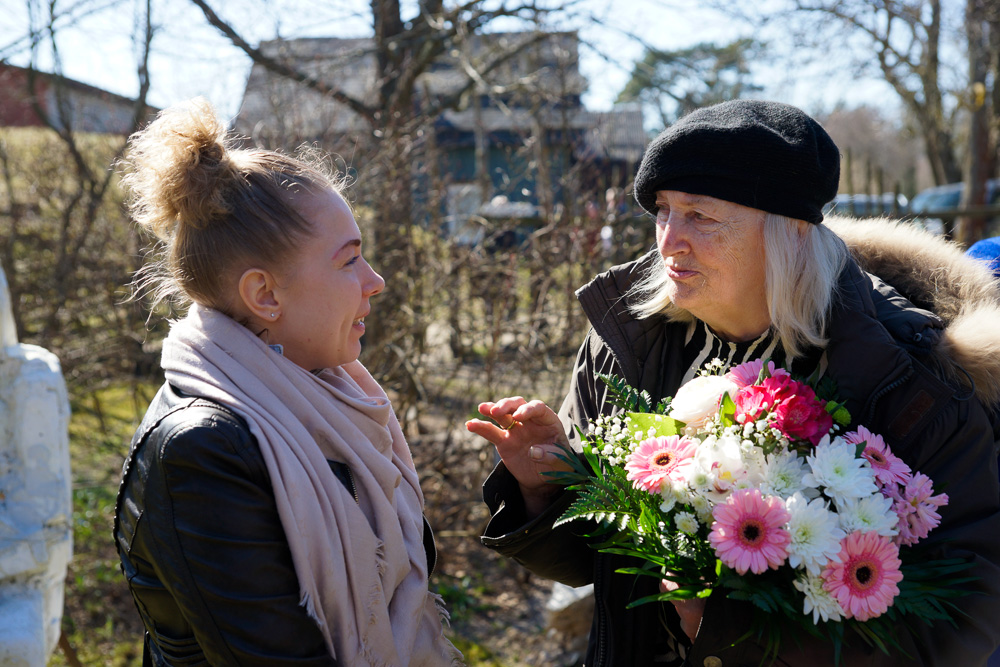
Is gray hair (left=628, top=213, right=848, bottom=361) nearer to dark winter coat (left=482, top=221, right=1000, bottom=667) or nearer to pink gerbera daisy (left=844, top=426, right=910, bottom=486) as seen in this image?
dark winter coat (left=482, top=221, right=1000, bottom=667)

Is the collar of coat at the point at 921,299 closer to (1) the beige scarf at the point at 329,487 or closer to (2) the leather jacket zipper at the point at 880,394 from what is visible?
(2) the leather jacket zipper at the point at 880,394

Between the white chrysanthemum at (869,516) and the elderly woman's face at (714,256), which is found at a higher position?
the elderly woman's face at (714,256)

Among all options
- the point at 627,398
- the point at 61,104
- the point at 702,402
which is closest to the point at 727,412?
the point at 702,402

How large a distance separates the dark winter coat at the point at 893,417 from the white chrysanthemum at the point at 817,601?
0.52 feet

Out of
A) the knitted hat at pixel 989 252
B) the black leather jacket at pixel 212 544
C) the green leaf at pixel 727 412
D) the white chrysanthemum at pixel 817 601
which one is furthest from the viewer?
the knitted hat at pixel 989 252

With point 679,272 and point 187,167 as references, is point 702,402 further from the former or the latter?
point 187,167

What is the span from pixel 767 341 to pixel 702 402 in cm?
40

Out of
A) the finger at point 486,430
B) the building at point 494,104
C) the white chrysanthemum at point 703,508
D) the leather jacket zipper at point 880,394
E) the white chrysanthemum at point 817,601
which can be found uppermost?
the building at point 494,104

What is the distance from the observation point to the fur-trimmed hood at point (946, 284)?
1.72 metres

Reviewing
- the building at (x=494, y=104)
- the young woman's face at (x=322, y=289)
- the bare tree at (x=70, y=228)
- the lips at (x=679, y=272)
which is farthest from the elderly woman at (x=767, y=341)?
the bare tree at (x=70, y=228)

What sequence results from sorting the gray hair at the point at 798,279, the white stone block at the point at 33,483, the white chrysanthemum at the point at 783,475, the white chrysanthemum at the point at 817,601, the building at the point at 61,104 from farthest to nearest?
the building at the point at 61,104 < the white stone block at the point at 33,483 < the gray hair at the point at 798,279 < the white chrysanthemum at the point at 783,475 < the white chrysanthemum at the point at 817,601

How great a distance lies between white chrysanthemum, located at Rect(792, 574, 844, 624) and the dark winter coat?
159 millimetres

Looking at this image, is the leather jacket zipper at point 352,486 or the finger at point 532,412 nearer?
the leather jacket zipper at point 352,486

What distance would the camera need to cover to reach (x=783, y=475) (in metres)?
1.66
